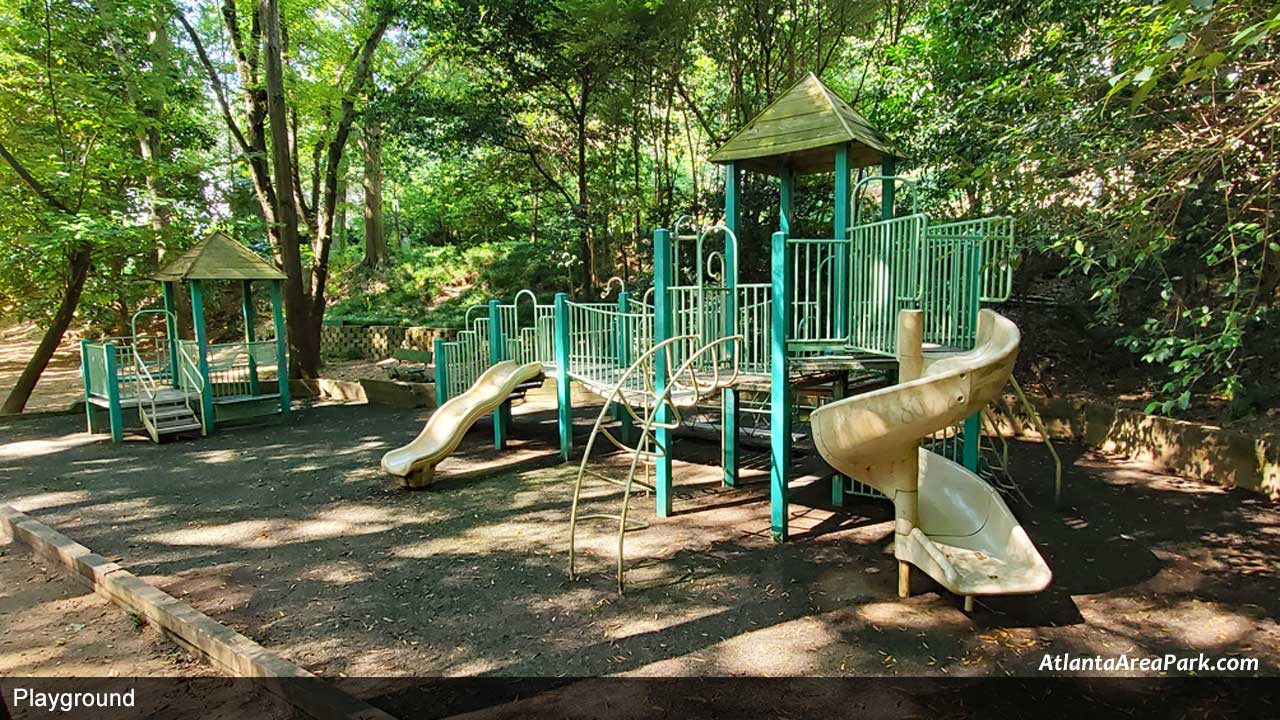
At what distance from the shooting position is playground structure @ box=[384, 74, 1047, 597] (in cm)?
548

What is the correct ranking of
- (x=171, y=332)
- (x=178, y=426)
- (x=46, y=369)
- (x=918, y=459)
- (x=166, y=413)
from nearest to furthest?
(x=918, y=459) < (x=178, y=426) < (x=166, y=413) < (x=171, y=332) < (x=46, y=369)

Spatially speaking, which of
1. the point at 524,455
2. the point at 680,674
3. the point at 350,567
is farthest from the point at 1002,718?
the point at 524,455

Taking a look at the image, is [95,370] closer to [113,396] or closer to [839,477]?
[113,396]

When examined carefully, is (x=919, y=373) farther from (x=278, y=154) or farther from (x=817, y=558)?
(x=278, y=154)

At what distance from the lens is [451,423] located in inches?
319

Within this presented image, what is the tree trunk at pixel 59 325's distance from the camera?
12023 mm

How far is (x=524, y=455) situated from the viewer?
8930mm

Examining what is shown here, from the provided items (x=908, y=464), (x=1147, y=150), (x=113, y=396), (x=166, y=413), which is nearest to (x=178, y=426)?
(x=166, y=413)

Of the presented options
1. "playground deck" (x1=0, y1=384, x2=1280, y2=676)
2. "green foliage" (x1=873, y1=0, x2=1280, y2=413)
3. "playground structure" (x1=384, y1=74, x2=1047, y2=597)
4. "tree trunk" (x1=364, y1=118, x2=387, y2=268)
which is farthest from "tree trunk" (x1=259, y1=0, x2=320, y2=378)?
"green foliage" (x1=873, y1=0, x2=1280, y2=413)

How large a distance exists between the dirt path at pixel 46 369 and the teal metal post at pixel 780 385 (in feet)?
47.2

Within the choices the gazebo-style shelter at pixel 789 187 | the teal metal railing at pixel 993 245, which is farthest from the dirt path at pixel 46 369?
the teal metal railing at pixel 993 245

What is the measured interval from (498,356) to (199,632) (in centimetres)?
602

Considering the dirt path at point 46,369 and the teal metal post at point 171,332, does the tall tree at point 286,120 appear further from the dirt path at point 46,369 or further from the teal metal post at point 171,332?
the dirt path at point 46,369

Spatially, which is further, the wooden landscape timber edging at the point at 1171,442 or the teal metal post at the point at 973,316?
the wooden landscape timber edging at the point at 1171,442
